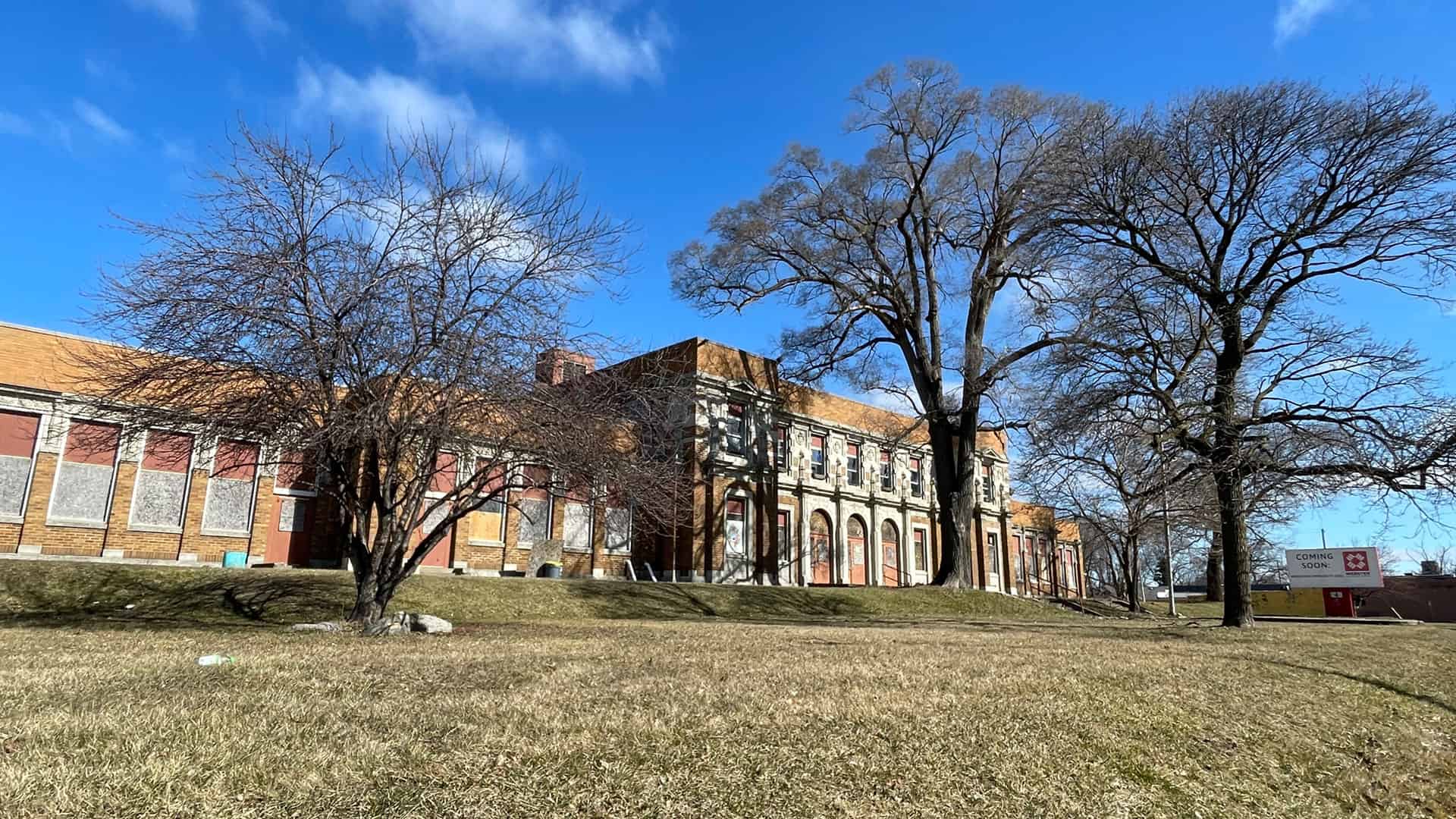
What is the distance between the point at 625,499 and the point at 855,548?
87.1 ft

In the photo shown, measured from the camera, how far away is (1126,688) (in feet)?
25.0

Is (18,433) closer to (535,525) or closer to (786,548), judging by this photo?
(535,525)

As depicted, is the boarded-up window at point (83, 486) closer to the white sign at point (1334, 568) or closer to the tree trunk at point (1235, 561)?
the tree trunk at point (1235, 561)

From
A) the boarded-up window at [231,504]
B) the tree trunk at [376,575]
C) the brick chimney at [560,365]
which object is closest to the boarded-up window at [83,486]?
the boarded-up window at [231,504]

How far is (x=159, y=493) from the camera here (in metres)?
22.7

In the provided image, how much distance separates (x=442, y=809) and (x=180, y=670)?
13.8ft

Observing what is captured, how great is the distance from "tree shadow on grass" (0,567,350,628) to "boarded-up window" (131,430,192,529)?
5502 mm

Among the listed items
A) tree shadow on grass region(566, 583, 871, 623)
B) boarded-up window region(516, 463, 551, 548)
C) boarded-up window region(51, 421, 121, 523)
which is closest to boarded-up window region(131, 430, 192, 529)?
boarded-up window region(51, 421, 121, 523)

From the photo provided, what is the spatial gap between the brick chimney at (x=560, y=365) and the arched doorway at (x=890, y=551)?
29080mm

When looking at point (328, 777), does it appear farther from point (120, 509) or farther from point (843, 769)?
point (120, 509)

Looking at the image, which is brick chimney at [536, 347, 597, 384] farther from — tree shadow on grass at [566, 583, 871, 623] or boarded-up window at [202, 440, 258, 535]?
boarded-up window at [202, 440, 258, 535]

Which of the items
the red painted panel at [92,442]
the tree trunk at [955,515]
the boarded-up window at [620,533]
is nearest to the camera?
the red painted panel at [92,442]

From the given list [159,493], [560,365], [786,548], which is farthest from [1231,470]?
[159,493]

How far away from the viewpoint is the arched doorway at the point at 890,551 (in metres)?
39.7
